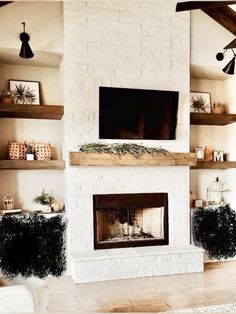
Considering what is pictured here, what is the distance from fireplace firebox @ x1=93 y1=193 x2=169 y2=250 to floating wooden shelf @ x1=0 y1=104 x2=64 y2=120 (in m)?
1.21

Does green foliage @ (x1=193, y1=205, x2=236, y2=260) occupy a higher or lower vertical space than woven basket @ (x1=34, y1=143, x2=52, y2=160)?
lower

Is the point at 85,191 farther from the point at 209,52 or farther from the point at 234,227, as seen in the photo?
the point at 209,52

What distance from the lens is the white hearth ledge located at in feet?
12.3

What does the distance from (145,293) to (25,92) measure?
288cm

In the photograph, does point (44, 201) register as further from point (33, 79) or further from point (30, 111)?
point (33, 79)

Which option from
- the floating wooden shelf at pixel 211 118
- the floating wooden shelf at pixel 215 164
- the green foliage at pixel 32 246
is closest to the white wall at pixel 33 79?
the green foliage at pixel 32 246

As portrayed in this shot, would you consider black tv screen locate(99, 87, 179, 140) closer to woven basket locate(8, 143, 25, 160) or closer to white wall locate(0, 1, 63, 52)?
white wall locate(0, 1, 63, 52)

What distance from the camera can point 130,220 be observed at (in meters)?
4.39

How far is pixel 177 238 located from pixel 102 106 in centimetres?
200

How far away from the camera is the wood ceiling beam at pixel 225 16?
14.5 feet

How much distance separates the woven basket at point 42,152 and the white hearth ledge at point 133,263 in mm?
1293

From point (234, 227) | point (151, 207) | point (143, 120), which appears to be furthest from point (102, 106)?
point (234, 227)

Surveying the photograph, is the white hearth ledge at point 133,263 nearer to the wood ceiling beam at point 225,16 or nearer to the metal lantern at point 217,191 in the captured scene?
the metal lantern at point 217,191

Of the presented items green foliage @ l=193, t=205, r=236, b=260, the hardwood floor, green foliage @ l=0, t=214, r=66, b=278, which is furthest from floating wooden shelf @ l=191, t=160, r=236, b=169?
green foliage @ l=0, t=214, r=66, b=278
